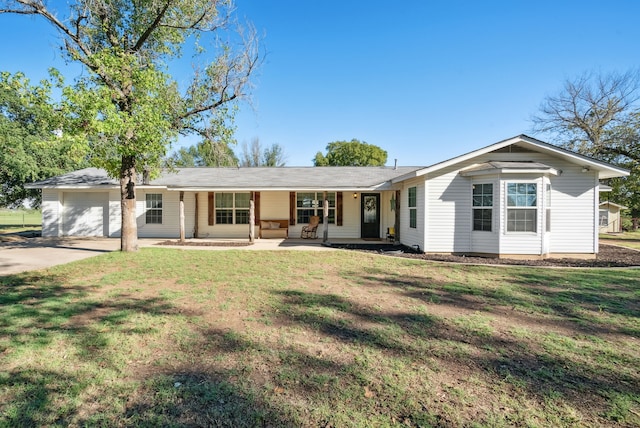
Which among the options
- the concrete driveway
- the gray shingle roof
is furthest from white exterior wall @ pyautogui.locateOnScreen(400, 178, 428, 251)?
the concrete driveway

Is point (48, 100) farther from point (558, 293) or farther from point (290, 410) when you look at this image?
point (558, 293)

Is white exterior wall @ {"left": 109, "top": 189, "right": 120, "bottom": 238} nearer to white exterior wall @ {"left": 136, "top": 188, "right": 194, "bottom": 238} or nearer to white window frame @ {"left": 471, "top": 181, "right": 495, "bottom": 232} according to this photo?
white exterior wall @ {"left": 136, "top": 188, "right": 194, "bottom": 238}

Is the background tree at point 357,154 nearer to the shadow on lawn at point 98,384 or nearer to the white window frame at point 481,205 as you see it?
the white window frame at point 481,205

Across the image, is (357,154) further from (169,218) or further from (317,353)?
(317,353)

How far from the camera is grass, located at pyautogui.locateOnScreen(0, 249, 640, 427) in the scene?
2.45 metres

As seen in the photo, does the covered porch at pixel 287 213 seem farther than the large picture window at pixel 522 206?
Yes

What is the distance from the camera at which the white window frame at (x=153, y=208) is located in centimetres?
1494

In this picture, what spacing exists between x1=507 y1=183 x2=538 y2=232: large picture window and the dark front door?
620cm

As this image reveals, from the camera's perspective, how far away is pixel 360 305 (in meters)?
5.11

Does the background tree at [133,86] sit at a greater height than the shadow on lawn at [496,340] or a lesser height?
greater

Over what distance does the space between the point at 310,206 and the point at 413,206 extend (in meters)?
5.08

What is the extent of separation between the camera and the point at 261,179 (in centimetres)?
1486

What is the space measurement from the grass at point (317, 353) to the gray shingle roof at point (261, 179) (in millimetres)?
7287

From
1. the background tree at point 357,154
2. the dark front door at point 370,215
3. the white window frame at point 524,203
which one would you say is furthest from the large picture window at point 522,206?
the background tree at point 357,154
